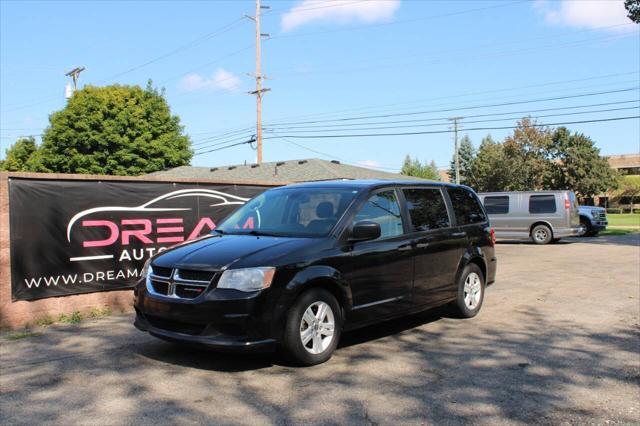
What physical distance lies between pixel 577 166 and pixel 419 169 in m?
58.1

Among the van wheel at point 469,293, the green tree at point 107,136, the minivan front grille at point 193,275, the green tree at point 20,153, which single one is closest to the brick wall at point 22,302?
the minivan front grille at point 193,275

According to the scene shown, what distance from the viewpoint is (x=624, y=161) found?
9550 cm

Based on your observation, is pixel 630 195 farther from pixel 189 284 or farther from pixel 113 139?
pixel 189 284

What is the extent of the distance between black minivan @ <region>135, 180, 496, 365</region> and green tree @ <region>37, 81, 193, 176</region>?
38.0 metres

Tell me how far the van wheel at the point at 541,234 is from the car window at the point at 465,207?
14.0m

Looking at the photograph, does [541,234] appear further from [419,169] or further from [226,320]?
[419,169]

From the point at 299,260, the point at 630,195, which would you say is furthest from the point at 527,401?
the point at 630,195

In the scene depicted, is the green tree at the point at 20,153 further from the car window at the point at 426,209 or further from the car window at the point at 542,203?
the car window at the point at 426,209

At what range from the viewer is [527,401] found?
444 centimetres

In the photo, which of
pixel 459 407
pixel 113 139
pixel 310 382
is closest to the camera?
pixel 459 407

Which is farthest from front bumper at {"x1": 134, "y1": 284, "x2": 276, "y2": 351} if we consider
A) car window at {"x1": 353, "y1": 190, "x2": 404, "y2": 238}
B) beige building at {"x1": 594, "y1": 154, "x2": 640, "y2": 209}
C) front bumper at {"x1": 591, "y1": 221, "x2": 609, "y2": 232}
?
beige building at {"x1": 594, "y1": 154, "x2": 640, "y2": 209}

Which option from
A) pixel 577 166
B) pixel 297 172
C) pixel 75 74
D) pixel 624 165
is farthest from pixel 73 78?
pixel 624 165

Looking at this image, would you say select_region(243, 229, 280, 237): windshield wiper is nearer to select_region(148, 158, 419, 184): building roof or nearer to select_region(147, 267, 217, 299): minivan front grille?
select_region(147, 267, 217, 299): minivan front grille

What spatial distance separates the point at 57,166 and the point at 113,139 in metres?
5.09
